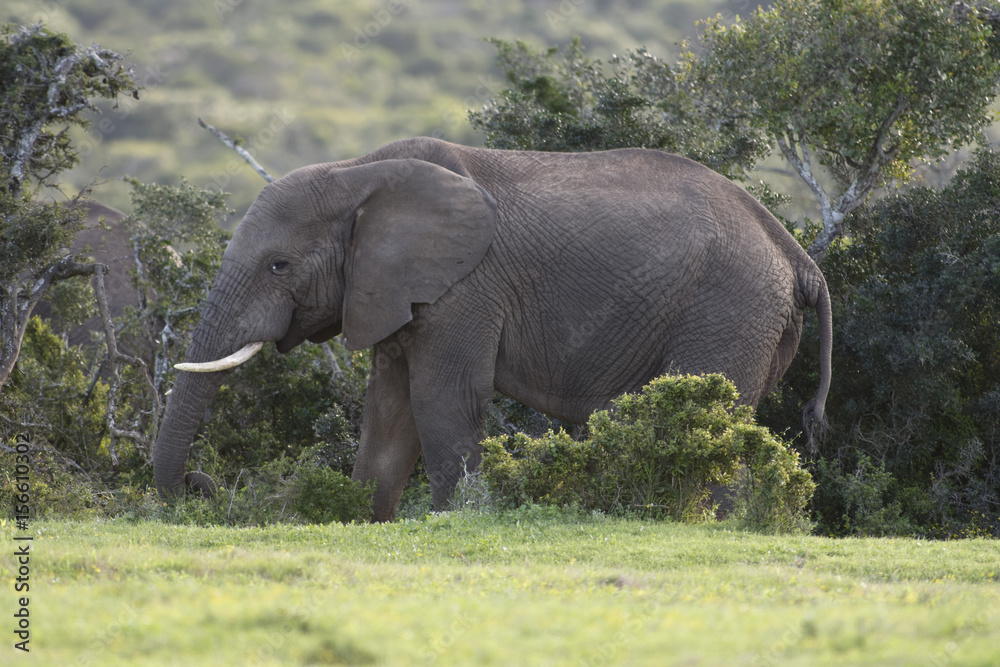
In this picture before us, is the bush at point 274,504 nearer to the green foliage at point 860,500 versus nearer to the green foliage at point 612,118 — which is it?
the green foliage at point 860,500

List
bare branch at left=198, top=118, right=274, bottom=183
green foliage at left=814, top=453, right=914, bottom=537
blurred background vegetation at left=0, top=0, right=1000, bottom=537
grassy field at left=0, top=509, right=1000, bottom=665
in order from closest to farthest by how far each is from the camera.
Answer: grassy field at left=0, top=509, right=1000, bottom=665
green foliage at left=814, top=453, right=914, bottom=537
blurred background vegetation at left=0, top=0, right=1000, bottom=537
bare branch at left=198, top=118, right=274, bottom=183

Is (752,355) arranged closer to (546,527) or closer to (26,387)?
(546,527)

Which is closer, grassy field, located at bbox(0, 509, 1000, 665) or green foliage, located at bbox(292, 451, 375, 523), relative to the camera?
grassy field, located at bbox(0, 509, 1000, 665)

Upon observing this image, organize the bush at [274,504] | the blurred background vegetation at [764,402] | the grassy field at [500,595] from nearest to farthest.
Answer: the grassy field at [500,595] → the bush at [274,504] → the blurred background vegetation at [764,402]

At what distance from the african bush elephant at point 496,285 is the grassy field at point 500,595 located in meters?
2.04

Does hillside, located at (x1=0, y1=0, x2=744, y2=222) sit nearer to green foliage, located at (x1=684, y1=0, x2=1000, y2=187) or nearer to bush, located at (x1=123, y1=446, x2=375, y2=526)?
green foliage, located at (x1=684, y1=0, x2=1000, y2=187)

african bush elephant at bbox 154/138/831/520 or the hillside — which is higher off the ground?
the hillside

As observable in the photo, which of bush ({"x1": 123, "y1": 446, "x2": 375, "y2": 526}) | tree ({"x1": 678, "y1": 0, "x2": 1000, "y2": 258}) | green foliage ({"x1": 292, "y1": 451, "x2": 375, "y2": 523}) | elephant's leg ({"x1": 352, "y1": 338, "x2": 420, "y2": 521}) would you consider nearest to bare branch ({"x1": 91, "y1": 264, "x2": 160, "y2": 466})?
bush ({"x1": 123, "y1": 446, "x2": 375, "y2": 526})

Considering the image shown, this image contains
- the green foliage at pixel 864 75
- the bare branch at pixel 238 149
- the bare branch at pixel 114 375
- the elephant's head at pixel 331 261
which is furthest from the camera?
the bare branch at pixel 238 149

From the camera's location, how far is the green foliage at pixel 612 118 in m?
15.6

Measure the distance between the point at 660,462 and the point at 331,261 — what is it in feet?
12.5

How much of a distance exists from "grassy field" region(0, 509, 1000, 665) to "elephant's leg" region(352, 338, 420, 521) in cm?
252

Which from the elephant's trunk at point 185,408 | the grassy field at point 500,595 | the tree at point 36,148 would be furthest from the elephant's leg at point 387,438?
the tree at point 36,148

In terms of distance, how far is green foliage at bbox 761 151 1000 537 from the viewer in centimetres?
1294
